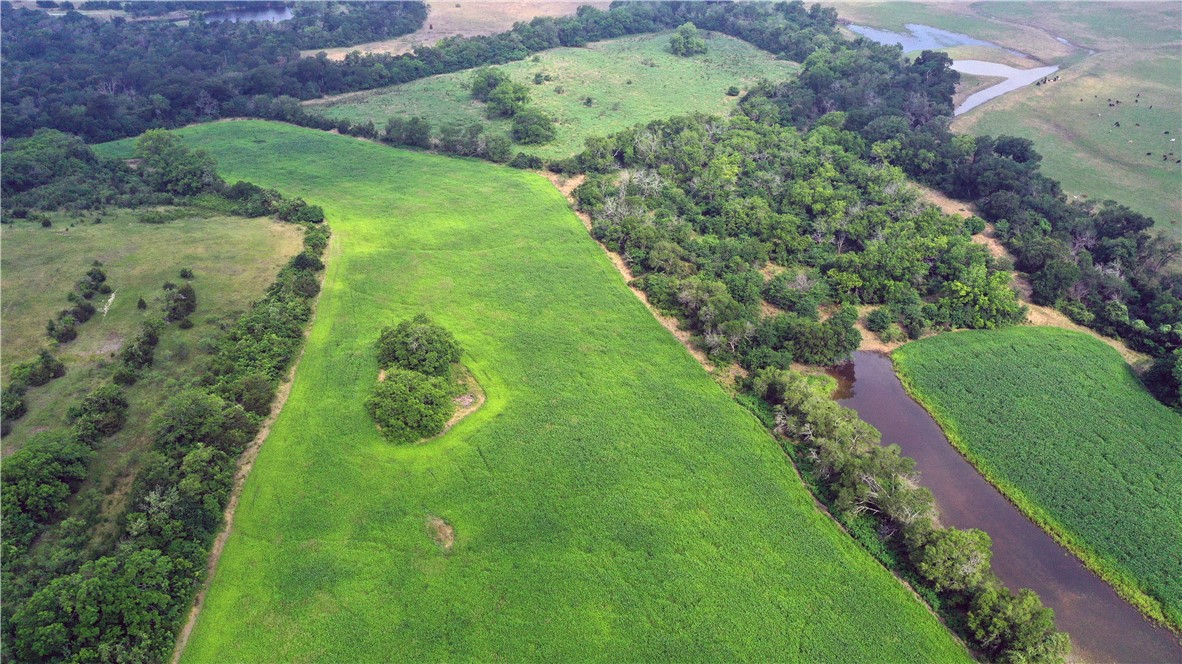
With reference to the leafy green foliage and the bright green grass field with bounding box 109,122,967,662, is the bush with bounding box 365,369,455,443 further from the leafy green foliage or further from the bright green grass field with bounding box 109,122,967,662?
the leafy green foliage

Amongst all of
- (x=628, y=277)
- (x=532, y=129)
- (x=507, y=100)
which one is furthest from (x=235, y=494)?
(x=507, y=100)

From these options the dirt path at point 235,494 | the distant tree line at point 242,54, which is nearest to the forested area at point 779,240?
the dirt path at point 235,494

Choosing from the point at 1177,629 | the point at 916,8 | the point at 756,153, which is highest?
the point at 916,8

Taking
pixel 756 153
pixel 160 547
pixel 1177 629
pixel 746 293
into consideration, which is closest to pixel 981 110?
pixel 756 153

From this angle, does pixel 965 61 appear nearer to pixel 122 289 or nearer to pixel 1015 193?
pixel 1015 193

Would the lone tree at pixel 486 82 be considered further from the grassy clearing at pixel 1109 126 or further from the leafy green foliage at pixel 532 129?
the grassy clearing at pixel 1109 126

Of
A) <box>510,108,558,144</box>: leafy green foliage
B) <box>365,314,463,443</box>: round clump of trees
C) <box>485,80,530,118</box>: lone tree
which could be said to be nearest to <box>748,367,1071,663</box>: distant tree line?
<box>365,314,463,443</box>: round clump of trees

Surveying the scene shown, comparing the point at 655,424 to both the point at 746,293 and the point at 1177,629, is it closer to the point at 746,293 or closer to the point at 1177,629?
the point at 746,293
